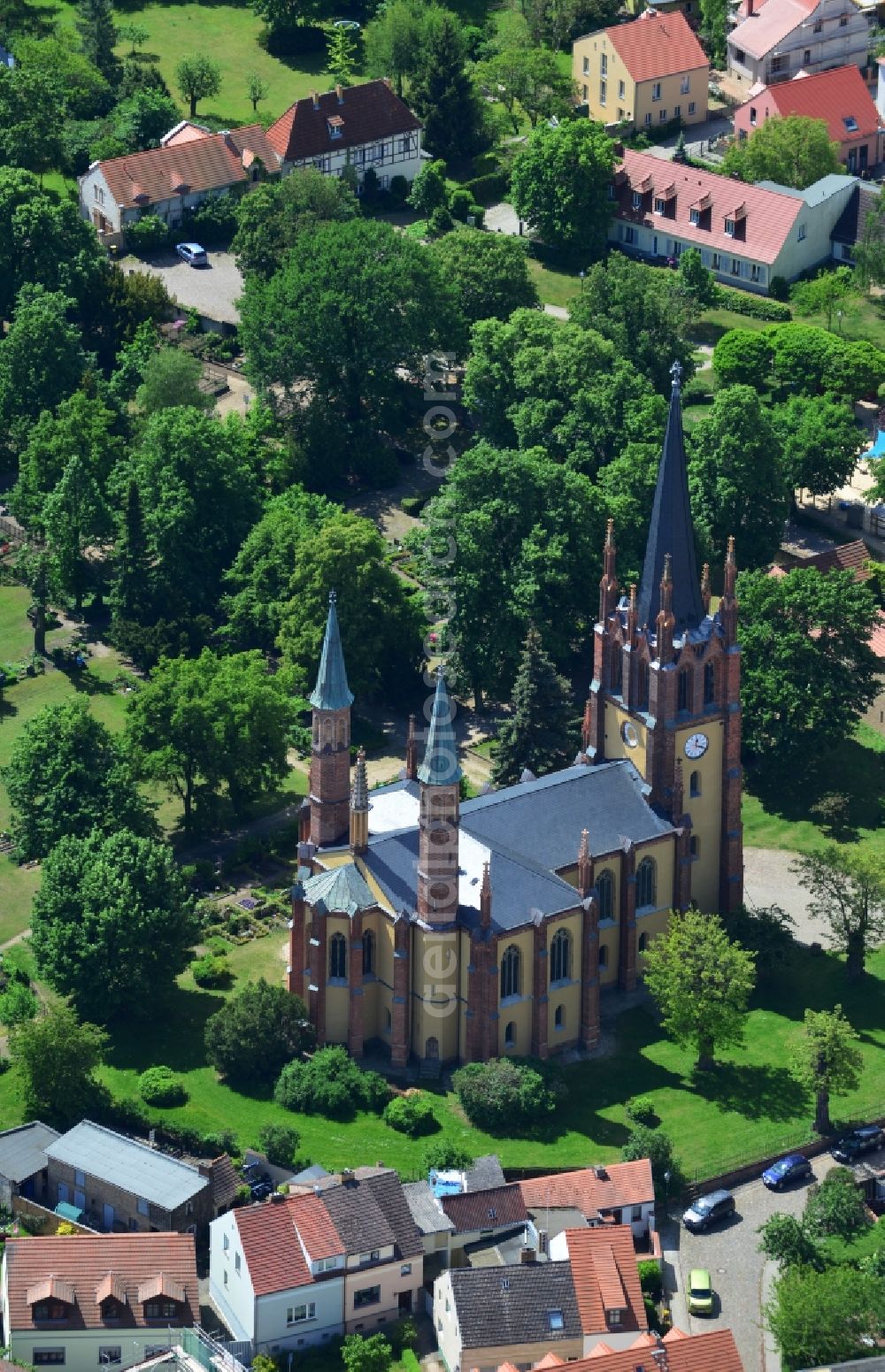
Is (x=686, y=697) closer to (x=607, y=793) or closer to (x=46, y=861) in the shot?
(x=607, y=793)

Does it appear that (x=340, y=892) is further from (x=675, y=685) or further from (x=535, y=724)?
(x=535, y=724)

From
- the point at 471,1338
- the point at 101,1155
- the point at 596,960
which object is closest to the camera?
the point at 471,1338

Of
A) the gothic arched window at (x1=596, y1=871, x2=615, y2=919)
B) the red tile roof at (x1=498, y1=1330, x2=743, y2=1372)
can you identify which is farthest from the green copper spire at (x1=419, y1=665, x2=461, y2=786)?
the red tile roof at (x1=498, y1=1330, x2=743, y2=1372)

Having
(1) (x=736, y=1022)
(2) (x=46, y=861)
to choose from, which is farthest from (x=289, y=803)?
(1) (x=736, y=1022)

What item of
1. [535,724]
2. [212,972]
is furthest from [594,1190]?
[535,724]

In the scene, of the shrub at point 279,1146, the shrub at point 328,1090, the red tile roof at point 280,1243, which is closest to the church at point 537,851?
the shrub at point 328,1090

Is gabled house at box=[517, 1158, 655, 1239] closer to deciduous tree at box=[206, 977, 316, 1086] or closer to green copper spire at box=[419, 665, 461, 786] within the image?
deciduous tree at box=[206, 977, 316, 1086]

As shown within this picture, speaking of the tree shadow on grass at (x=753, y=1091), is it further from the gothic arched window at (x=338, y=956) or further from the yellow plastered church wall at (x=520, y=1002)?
the gothic arched window at (x=338, y=956)
